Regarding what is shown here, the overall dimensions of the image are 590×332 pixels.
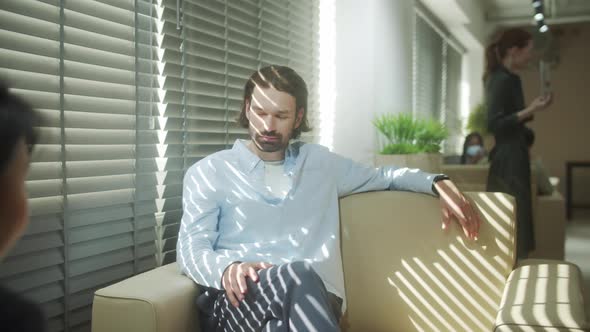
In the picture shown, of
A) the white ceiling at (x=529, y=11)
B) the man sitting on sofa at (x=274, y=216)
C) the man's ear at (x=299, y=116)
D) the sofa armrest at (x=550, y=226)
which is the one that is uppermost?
the white ceiling at (x=529, y=11)

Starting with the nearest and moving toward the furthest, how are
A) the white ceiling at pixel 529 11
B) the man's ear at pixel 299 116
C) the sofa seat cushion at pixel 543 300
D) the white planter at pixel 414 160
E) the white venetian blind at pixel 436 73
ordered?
the sofa seat cushion at pixel 543 300, the man's ear at pixel 299 116, the white planter at pixel 414 160, the white venetian blind at pixel 436 73, the white ceiling at pixel 529 11

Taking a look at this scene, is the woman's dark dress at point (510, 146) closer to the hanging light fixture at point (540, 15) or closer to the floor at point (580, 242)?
the floor at point (580, 242)

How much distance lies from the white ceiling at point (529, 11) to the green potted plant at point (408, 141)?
191 inches

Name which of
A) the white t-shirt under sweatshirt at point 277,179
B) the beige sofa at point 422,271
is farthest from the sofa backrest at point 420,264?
the white t-shirt under sweatshirt at point 277,179

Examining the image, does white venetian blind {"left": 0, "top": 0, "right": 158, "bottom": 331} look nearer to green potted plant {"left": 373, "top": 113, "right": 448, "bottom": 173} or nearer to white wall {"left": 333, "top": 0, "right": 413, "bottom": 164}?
green potted plant {"left": 373, "top": 113, "right": 448, "bottom": 173}

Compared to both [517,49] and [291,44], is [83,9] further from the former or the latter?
[517,49]

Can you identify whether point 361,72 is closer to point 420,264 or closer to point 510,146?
point 510,146

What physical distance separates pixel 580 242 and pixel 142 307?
18.7ft

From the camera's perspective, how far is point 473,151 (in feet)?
17.8

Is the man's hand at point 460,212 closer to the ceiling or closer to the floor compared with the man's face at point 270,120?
closer to the floor

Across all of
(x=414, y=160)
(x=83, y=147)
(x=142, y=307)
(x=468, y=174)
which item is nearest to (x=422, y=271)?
(x=142, y=307)

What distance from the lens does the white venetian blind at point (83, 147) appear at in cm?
146

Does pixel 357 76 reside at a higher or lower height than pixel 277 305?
higher

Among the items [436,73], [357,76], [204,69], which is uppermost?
[436,73]
